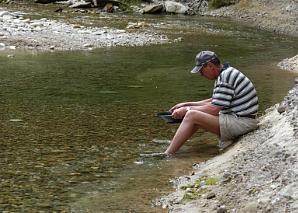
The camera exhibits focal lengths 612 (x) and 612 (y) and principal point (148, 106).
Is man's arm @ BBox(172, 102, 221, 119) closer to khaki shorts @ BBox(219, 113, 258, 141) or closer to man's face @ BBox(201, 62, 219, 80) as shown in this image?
khaki shorts @ BBox(219, 113, 258, 141)

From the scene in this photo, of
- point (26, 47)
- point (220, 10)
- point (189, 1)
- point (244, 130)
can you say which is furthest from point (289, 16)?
point (244, 130)

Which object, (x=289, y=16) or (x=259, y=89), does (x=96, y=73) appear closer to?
A: (x=259, y=89)

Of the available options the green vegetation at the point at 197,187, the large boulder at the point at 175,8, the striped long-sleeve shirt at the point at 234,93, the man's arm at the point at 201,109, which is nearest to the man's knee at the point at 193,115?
the man's arm at the point at 201,109

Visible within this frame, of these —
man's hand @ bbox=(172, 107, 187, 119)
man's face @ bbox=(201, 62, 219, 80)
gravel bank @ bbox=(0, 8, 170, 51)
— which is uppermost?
man's face @ bbox=(201, 62, 219, 80)

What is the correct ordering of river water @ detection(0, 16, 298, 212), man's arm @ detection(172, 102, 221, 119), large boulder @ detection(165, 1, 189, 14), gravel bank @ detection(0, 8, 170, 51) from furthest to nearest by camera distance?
1. large boulder @ detection(165, 1, 189, 14)
2. gravel bank @ detection(0, 8, 170, 51)
3. man's arm @ detection(172, 102, 221, 119)
4. river water @ detection(0, 16, 298, 212)

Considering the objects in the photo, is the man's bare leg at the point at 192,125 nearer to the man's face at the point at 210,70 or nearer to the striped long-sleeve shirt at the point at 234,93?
the striped long-sleeve shirt at the point at 234,93

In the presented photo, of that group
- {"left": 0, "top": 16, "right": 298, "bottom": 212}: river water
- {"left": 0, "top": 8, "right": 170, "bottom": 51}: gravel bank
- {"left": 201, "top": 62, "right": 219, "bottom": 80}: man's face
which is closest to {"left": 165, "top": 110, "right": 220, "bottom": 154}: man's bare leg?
{"left": 0, "top": 16, "right": 298, "bottom": 212}: river water

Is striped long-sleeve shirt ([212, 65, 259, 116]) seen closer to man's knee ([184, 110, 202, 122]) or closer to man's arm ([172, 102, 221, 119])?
man's arm ([172, 102, 221, 119])

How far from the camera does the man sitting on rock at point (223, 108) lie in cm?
990

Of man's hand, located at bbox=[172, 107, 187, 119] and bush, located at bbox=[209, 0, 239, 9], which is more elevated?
man's hand, located at bbox=[172, 107, 187, 119]

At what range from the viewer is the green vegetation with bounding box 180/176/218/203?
26.0ft

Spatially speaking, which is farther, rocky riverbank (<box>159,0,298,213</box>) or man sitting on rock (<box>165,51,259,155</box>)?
man sitting on rock (<box>165,51,259,155</box>)

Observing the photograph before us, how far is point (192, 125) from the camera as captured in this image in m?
10.4

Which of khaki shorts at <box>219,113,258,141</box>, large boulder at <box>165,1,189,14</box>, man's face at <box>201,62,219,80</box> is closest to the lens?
man's face at <box>201,62,219,80</box>
